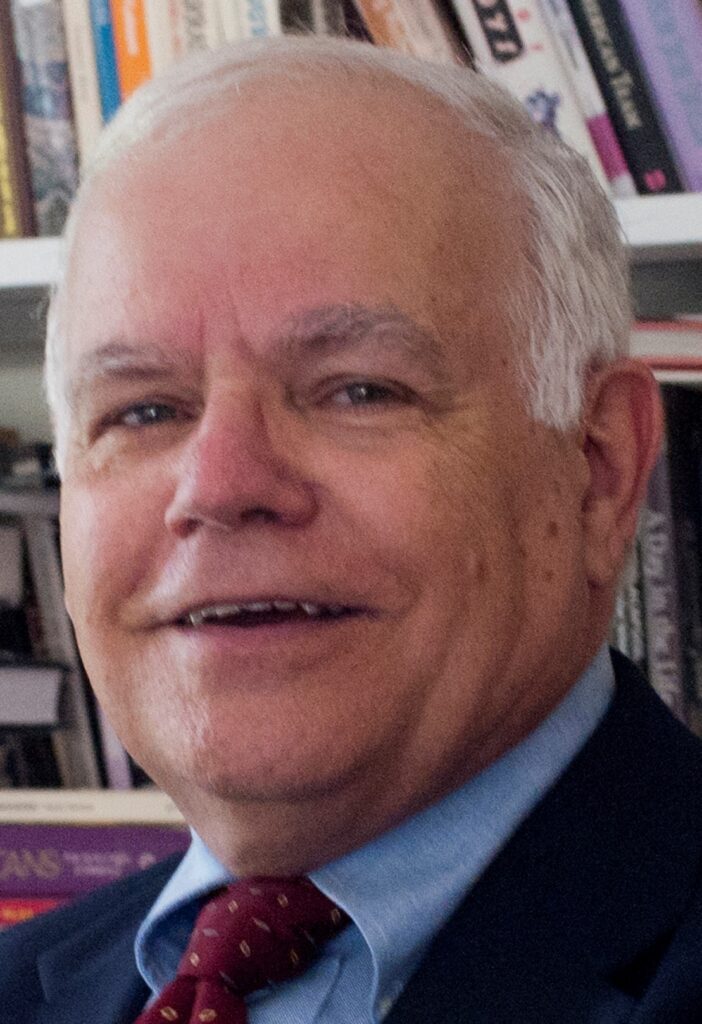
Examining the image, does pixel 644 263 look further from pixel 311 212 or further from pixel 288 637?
pixel 288 637

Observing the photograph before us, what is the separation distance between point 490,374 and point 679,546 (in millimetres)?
397

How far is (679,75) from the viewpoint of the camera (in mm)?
1244

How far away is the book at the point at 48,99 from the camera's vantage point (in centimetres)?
137

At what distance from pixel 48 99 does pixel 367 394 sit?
610 millimetres

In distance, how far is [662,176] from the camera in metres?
1.25

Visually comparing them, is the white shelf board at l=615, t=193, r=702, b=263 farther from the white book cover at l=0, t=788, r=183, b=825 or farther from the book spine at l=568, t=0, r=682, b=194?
the white book cover at l=0, t=788, r=183, b=825

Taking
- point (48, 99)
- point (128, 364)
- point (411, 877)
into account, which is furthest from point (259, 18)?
point (411, 877)

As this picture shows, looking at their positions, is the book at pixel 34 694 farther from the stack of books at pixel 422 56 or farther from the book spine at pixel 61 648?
the stack of books at pixel 422 56

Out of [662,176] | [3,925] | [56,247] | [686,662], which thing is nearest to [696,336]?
[662,176]

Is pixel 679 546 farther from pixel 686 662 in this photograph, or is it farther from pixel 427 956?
pixel 427 956

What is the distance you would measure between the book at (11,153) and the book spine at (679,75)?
0.64 m

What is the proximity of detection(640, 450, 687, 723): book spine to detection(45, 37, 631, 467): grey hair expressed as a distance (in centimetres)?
25

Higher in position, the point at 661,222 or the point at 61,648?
the point at 661,222

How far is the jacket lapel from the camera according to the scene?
33.6 inches
